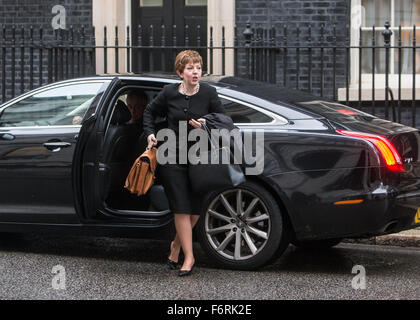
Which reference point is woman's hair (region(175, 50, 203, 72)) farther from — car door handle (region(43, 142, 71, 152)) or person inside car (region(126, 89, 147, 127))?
car door handle (region(43, 142, 71, 152))

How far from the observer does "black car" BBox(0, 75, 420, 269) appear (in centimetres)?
590

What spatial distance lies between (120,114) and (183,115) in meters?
0.93

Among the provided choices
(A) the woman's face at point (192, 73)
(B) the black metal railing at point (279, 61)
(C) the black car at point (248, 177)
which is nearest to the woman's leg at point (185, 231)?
(C) the black car at point (248, 177)

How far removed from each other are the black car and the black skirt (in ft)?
0.81

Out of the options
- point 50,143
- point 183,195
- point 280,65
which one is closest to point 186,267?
→ point 183,195

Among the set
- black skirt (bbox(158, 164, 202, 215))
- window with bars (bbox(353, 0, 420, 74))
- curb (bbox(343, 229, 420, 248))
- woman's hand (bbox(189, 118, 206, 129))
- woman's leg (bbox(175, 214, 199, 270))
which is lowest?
curb (bbox(343, 229, 420, 248))

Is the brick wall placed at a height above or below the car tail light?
above

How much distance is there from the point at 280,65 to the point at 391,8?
162 cm

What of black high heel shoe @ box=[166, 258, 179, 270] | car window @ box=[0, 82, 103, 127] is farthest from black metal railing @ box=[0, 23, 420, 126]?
black high heel shoe @ box=[166, 258, 179, 270]

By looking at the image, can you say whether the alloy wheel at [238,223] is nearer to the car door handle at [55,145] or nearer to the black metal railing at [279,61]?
the car door handle at [55,145]

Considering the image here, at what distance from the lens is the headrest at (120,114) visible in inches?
266

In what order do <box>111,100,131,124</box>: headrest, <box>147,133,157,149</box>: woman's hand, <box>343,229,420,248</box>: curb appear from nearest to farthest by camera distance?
1. <box>147,133,157,149</box>: woman's hand
2. <box>111,100,131,124</box>: headrest
3. <box>343,229,420,248</box>: curb
